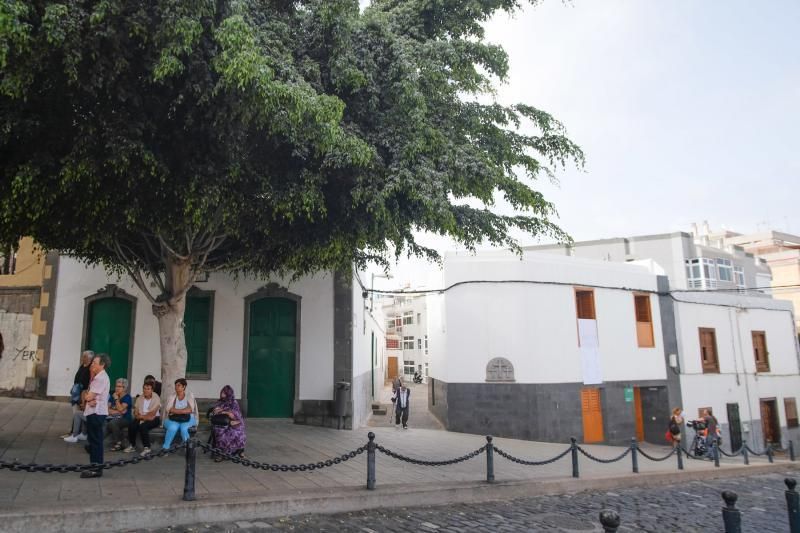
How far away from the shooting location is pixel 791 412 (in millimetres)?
22750

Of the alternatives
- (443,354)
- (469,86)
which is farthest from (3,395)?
(469,86)

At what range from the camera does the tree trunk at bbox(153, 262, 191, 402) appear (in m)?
9.46

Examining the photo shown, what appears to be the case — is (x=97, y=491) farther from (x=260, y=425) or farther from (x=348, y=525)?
(x=260, y=425)

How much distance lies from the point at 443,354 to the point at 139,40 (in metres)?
13.5

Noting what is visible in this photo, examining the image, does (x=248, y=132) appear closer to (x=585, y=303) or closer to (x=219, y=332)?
(x=219, y=332)

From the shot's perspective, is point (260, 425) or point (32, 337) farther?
point (32, 337)

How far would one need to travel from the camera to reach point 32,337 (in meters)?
14.4

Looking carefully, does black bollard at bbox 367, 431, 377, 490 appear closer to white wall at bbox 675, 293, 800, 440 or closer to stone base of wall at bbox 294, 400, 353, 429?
stone base of wall at bbox 294, 400, 353, 429

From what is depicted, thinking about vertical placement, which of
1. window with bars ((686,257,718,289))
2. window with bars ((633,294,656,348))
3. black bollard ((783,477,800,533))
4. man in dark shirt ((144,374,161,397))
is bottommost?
black bollard ((783,477,800,533))

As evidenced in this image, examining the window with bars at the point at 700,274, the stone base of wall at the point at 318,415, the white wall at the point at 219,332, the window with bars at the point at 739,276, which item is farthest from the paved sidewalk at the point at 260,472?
the window with bars at the point at 739,276

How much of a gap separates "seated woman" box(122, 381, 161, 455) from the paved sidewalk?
43 cm

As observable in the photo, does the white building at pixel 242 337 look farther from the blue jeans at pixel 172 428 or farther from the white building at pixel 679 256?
the white building at pixel 679 256

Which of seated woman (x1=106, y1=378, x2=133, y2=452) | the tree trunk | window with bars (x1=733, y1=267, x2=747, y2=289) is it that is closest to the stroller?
the tree trunk

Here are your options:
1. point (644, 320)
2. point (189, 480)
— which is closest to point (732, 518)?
point (189, 480)
